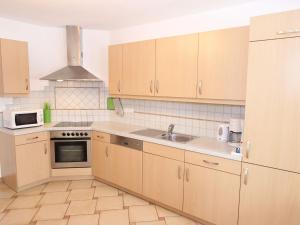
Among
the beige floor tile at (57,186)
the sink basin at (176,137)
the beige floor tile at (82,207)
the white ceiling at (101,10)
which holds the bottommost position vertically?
the beige floor tile at (82,207)

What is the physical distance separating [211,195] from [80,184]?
6.60ft

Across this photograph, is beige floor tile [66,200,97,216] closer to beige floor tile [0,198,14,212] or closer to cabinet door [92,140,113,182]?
cabinet door [92,140,113,182]

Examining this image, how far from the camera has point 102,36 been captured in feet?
12.2

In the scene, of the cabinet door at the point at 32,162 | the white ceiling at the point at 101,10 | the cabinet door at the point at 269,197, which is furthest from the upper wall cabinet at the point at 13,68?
the cabinet door at the point at 269,197

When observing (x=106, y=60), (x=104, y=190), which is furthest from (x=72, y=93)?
(x=104, y=190)

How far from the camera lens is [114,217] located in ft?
8.38

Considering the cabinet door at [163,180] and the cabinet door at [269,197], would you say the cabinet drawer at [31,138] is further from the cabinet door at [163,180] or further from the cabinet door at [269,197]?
the cabinet door at [269,197]

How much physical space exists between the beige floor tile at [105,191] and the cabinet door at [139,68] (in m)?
1.40

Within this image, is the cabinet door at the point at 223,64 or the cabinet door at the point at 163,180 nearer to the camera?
the cabinet door at the point at 223,64

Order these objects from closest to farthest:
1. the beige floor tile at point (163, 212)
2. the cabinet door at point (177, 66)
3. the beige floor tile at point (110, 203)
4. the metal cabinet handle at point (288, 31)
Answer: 1. the metal cabinet handle at point (288, 31)
2. the cabinet door at point (177, 66)
3. the beige floor tile at point (163, 212)
4. the beige floor tile at point (110, 203)

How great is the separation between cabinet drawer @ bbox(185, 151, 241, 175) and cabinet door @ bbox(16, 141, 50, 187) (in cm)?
213

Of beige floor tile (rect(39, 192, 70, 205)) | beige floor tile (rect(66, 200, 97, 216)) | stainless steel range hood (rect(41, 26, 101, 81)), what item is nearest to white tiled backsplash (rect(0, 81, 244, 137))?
stainless steel range hood (rect(41, 26, 101, 81))

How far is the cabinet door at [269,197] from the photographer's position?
5.84ft

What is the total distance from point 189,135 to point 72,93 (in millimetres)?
2070
